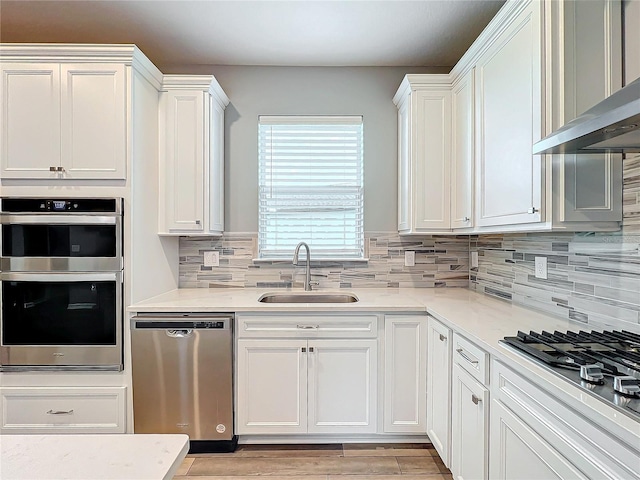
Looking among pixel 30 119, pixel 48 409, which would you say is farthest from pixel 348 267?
pixel 30 119

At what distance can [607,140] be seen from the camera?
1.30 metres

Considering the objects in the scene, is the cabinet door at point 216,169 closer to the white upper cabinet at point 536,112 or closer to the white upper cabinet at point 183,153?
the white upper cabinet at point 183,153

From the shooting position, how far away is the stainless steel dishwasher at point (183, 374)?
2285mm

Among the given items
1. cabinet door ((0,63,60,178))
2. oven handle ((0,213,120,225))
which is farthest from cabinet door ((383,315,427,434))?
cabinet door ((0,63,60,178))

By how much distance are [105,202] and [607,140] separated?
93.0 inches

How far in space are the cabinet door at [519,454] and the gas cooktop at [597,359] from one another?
219 millimetres

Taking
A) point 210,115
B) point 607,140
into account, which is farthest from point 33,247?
point 607,140

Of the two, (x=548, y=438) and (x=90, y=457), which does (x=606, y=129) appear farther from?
(x=90, y=457)

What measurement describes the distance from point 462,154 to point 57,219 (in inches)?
94.9

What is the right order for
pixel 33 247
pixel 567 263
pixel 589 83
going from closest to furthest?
pixel 589 83, pixel 567 263, pixel 33 247

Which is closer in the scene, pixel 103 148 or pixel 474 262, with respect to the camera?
pixel 103 148

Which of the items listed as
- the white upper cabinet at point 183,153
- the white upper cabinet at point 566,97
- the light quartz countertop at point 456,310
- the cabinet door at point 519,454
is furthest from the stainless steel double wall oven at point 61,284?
the white upper cabinet at point 566,97

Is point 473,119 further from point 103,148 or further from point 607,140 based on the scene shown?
point 103,148

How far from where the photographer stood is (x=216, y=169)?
2850 millimetres
